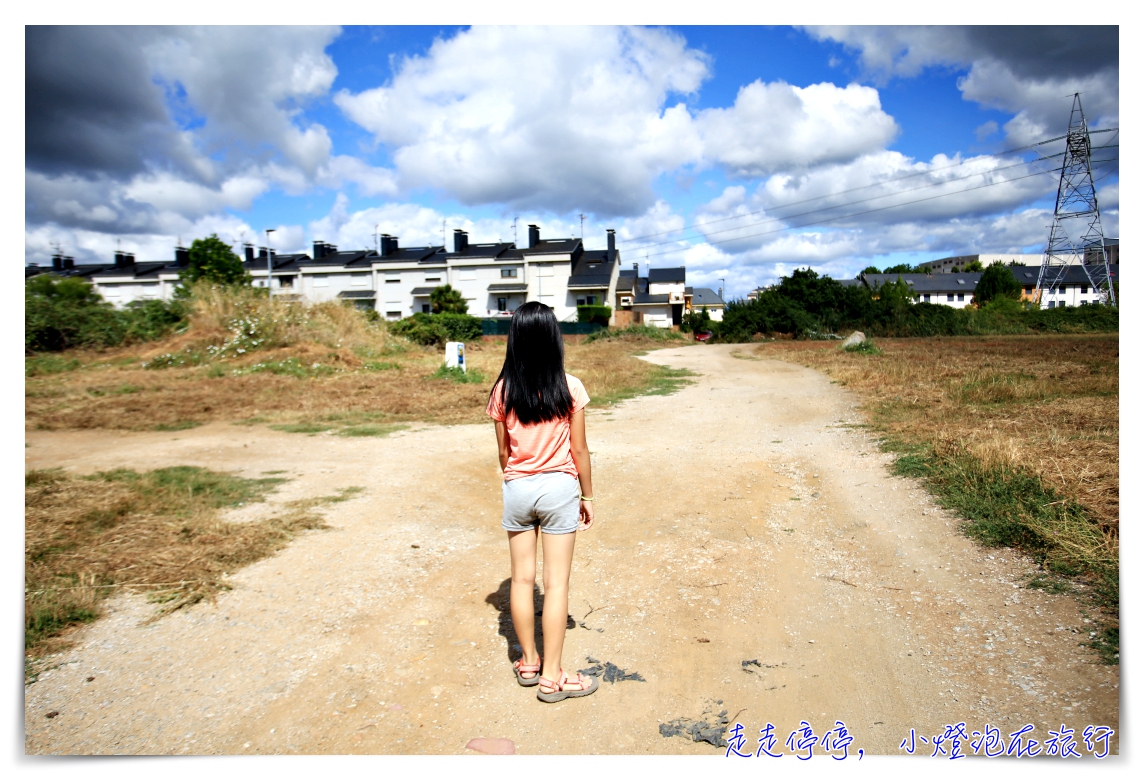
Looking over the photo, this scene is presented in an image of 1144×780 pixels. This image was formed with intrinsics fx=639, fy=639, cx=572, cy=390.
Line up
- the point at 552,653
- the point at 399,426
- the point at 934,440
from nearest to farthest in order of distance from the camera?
the point at 552,653, the point at 934,440, the point at 399,426

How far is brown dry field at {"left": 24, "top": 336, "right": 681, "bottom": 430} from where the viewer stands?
36.1 ft

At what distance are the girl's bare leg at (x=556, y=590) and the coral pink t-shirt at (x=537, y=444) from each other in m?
0.30

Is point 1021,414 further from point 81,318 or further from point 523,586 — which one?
point 81,318

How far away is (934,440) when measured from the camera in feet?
23.6

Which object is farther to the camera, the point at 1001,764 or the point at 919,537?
the point at 919,537

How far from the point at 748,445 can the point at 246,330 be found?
17415 millimetres

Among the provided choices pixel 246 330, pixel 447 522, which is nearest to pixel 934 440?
pixel 447 522

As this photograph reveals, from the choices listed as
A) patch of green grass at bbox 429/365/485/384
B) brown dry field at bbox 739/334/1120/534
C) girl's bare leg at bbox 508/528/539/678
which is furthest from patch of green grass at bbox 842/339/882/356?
girl's bare leg at bbox 508/528/539/678

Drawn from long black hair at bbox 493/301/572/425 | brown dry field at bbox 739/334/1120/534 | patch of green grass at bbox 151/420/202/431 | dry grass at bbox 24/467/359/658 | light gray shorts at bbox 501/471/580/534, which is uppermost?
→ long black hair at bbox 493/301/572/425

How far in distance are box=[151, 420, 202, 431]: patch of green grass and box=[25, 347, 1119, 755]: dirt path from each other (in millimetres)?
5558

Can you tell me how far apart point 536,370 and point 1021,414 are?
821 centimetres

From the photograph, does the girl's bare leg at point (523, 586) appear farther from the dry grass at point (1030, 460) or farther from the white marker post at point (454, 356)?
the white marker post at point (454, 356)

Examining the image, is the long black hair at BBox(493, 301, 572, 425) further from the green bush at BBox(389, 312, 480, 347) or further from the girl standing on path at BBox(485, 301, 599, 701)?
the green bush at BBox(389, 312, 480, 347)

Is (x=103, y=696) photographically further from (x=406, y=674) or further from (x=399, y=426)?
(x=399, y=426)
